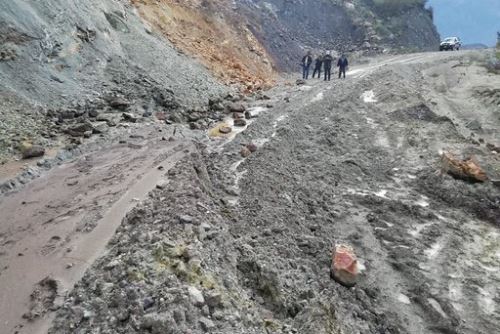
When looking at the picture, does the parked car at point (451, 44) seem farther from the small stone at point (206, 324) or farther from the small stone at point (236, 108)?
the small stone at point (206, 324)

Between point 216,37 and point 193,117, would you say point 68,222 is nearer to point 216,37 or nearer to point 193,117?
point 193,117

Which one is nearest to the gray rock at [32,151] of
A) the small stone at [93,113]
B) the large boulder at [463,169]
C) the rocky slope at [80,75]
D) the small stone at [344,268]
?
the rocky slope at [80,75]

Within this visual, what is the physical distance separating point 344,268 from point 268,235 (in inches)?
54.3

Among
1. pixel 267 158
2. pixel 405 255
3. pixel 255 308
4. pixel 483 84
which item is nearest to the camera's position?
pixel 255 308

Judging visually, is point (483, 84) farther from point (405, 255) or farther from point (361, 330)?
point (361, 330)

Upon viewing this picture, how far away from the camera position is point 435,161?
12.5 metres

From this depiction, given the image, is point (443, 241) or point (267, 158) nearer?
point (443, 241)

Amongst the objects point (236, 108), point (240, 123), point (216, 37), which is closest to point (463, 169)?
point (240, 123)

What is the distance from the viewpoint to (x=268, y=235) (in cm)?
820

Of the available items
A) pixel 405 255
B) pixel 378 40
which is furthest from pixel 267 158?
pixel 378 40

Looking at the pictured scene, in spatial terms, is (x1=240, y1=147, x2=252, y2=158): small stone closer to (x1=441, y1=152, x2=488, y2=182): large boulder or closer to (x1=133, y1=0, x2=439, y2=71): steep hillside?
(x1=441, y1=152, x2=488, y2=182): large boulder

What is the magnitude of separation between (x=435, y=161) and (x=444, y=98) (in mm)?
6416

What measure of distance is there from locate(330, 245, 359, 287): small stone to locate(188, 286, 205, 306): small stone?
3.23 meters

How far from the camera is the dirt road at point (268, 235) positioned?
5336mm
